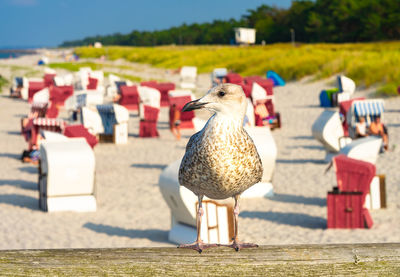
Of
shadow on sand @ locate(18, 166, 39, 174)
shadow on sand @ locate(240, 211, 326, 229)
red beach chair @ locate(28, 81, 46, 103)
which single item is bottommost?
shadow on sand @ locate(240, 211, 326, 229)

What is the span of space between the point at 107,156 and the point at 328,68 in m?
23.4

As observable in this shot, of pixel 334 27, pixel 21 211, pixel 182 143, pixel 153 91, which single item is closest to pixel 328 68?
pixel 153 91

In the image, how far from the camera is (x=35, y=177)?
1448 centimetres

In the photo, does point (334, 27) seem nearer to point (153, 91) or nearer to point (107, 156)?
point (153, 91)

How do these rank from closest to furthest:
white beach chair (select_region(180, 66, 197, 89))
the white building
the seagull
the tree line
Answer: the seagull
white beach chair (select_region(180, 66, 197, 89))
the tree line
the white building

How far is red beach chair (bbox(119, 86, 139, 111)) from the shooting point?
28.0 meters

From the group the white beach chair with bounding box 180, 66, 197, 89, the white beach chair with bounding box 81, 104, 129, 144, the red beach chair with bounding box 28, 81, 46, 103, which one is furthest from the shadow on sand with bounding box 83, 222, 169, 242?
the white beach chair with bounding box 180, 66, 197, 89

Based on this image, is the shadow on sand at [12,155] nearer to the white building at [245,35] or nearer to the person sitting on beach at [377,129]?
the person sitting on beach at [377,129]

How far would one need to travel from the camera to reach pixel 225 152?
223 centimetres

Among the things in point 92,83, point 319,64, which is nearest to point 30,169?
point 92,83

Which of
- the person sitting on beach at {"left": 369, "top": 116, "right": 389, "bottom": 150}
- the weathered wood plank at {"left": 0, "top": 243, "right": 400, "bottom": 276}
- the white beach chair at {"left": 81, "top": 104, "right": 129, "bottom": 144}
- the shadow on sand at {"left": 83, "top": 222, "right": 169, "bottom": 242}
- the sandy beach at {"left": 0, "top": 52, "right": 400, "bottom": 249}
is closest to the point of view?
the weathered wood plank at {"left": 0, "top": 243, "right": 400, "bottom": 276}

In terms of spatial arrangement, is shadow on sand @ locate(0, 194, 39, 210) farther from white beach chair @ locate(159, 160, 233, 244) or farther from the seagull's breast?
the seagull's breast

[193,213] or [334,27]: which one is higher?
[334,27]

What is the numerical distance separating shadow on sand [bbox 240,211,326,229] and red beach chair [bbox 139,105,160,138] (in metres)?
10.2
